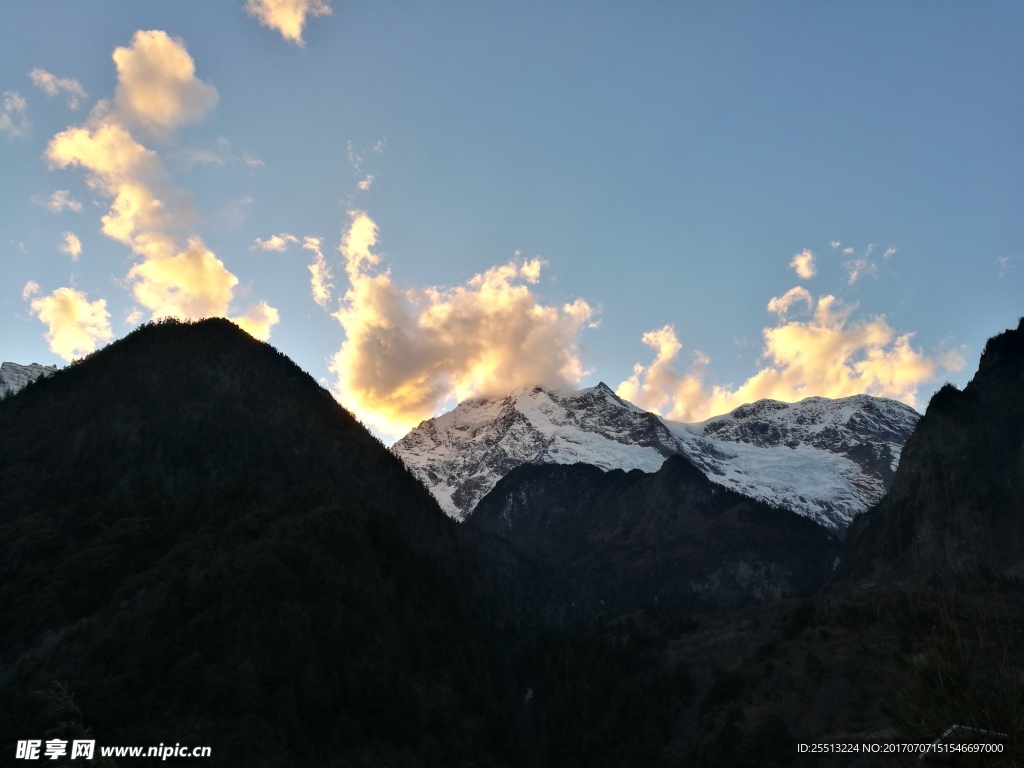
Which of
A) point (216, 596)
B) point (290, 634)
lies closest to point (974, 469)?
point (290, 634)

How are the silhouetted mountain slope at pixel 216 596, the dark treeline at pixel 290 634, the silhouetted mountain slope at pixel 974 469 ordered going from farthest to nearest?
the silhouetted mountain slope at pixel 974 469, the dark treeline at pixel 290 634, the silhouetted mountain slope at pixel 216 596

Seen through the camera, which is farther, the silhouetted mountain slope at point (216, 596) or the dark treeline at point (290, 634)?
the dark treeline at point (290, 634)

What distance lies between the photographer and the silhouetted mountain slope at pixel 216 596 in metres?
95.6

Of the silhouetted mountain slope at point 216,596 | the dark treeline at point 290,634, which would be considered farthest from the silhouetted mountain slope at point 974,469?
the silhouetted mountain slope at point 216,596

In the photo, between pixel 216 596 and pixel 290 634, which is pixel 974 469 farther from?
pixel 216 596

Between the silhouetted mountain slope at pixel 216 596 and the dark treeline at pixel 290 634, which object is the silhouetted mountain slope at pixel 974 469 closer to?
the dark treeline at pixel 290 634

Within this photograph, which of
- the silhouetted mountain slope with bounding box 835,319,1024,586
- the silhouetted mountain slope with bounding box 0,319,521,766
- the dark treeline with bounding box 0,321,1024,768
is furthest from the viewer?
the silhouetted mountain slope with bounding box 835,319,1024,586

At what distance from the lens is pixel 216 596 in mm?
110125

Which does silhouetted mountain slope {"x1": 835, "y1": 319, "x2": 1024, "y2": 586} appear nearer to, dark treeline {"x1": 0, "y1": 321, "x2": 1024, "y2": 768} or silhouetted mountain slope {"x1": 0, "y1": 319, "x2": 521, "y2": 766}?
dark treeline {"x1": 0, "y1": 321, "x2": 1024, "y2": 768}

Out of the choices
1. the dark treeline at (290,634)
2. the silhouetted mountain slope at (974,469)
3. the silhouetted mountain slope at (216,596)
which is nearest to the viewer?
the silhouetted mountain slope at (216,596)

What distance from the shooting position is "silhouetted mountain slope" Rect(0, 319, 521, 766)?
95.6 meters

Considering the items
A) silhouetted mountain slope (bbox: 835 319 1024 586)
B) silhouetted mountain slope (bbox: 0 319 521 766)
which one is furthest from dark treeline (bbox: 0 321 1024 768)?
silhouetted mountain slope (bbox: 835 319 1024 586)

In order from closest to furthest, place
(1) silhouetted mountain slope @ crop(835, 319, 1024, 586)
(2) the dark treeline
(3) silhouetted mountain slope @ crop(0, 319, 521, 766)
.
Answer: (3) silhouetted mountain slope @ crop(0, 319, 521, 766) → (2) the dark treeline → (1) silhouetted mountain slope @ crop(835, 319, 1024, 586)

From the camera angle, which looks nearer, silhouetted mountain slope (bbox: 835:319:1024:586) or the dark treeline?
the dark treeline
